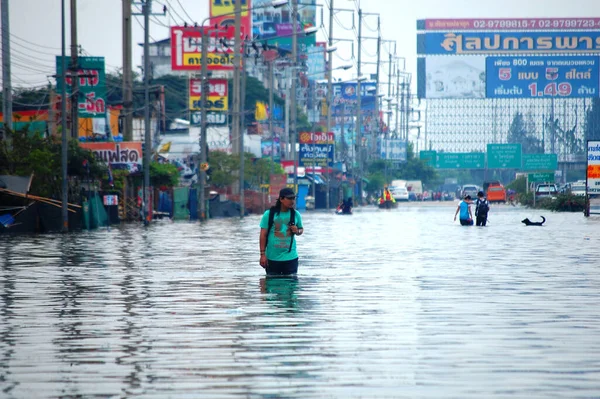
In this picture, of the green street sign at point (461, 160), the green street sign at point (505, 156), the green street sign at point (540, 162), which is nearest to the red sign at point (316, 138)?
the green street sign at point (505, 156)

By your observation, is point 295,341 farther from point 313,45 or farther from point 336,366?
point 313,45

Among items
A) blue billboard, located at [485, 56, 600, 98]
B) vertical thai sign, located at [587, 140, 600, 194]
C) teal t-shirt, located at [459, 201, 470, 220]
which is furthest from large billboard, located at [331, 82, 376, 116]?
teal t-shirt, located at [459, 201, 470, 220]

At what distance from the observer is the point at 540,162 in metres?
Answer: 141

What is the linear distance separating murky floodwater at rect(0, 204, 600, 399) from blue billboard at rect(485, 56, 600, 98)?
9871 cm

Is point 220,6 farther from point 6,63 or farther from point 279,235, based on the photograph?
point 279,235

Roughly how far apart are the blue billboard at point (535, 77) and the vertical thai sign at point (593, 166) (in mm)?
63715

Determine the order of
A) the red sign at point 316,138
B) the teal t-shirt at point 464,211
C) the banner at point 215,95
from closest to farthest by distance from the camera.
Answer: the teal t-shirt at point 464,211 < the banner at point 215,95 < the red sign at point 316,138

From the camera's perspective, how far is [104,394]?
7945mm

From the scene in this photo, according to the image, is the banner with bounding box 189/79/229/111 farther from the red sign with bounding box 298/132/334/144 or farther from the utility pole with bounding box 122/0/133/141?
the red sign with bounding box 298/132/334/144

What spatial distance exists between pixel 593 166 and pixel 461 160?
86959 mm

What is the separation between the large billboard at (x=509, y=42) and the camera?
139 m

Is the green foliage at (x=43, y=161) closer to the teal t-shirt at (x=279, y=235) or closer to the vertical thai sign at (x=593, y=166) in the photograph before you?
the vertical thai sign at (x=593, y=166)

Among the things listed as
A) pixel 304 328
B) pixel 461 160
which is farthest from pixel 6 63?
pixel 461 160

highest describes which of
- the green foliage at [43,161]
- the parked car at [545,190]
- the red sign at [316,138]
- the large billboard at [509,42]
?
the large billboard at [509,42]
